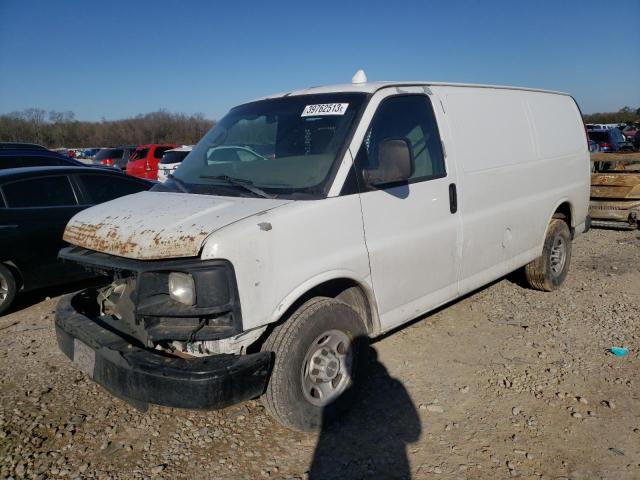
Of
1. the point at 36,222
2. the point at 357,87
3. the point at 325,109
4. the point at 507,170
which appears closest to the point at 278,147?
the point at 325,109

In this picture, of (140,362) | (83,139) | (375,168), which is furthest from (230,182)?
(83,139)

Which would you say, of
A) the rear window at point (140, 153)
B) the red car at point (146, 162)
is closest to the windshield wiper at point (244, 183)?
the red car at point (146, 162)

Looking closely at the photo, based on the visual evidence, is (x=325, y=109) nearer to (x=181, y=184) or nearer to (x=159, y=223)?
(x=181, y=184)

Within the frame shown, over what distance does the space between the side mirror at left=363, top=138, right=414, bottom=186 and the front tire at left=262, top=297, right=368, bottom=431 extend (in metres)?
0.85

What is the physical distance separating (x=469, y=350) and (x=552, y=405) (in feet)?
3.24

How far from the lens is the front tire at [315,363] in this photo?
9.61 ft

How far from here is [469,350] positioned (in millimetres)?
4438

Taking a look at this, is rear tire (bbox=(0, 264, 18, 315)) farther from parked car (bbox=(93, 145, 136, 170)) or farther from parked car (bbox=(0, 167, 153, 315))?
parked car (bbox=(93, 145, 136, 170))

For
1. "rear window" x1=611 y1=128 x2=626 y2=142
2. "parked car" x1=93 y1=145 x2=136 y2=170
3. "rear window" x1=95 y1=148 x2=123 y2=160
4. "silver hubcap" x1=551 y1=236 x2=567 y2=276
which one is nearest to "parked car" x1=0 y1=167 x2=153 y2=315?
"silver hubcap" x1=551 y1=236 x2=567 y2=276

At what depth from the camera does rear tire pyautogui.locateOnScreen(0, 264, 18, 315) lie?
215 inches

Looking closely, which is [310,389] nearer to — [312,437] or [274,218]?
[312,437]

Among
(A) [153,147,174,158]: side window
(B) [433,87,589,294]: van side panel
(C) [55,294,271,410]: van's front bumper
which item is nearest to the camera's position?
(C) [55,294,271,410]: van's front bumper

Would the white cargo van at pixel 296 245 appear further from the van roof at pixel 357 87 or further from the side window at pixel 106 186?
the side window at pixel 106 186

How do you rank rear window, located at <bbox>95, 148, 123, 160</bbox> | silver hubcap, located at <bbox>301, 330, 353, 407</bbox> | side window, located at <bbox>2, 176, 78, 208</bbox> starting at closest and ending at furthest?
silver hubcap, located at <bbox>301, 330, 353, 407</bbox> < side window, located at <bbox>2, 176, 78, 208</bbox> < rear window, located at <bbox>95, 148, 123, 160</bbox>
